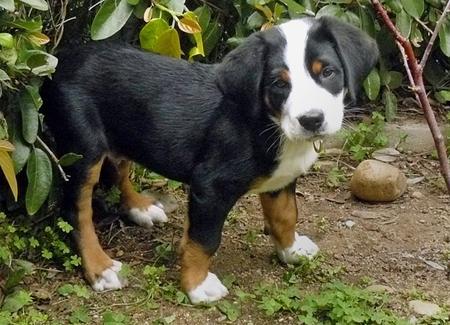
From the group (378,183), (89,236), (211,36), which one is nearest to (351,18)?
(211,36)

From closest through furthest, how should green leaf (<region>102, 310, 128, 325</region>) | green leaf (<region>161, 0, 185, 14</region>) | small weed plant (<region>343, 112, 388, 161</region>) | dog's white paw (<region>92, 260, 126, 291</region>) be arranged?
green leaf (<region>102, 310, 128, 325</region>)
green leaf (<region>161, 0, 185, 14</region>)
dog's white paw (<region>92, 260, 126, 291</region>)
small weed plant (<region>343, 112, 388, 161</region>)

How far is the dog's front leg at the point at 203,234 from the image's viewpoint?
3.82 m

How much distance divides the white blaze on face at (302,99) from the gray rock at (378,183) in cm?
132

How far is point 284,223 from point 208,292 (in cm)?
51

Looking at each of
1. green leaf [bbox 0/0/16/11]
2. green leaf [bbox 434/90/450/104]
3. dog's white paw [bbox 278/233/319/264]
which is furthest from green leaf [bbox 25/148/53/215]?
green leaf [bbox 434/90/450/104]

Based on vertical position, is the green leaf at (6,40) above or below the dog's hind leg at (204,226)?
above

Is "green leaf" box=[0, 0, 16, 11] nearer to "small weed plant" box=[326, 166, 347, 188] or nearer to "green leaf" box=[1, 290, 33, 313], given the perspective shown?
"green leaf" box=[1, 290, 33, 313]

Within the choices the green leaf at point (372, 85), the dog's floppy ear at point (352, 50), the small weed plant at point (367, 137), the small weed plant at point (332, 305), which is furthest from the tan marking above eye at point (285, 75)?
the small weed plant at point (367, 137)

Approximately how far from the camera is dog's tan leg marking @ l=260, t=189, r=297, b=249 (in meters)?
4.20

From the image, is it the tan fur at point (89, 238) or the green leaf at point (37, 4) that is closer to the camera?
the green leaf at point (37, 4)

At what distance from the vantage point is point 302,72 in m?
3.49

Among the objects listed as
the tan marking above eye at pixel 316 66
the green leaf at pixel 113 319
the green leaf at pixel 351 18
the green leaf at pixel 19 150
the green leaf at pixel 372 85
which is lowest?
the green leaf at pixel 113 319

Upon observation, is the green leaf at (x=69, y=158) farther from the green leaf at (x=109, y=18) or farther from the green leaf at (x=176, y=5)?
the green leaf at (x=176, y=5)

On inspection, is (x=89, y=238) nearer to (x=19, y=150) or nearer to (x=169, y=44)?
(x=19, y=150)
